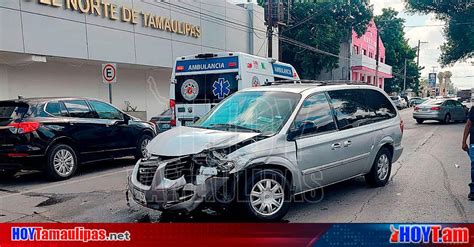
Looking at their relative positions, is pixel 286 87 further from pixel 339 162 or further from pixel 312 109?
pixel 339 162

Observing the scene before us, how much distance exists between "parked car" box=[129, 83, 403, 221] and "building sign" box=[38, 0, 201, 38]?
1070 centimetres

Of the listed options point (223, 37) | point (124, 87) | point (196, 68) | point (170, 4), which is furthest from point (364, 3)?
point (196, 68)

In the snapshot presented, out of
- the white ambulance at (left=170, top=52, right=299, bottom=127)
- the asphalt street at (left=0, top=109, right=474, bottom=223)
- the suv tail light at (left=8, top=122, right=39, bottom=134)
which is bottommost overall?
the asphalt street at (left=0, top=109, right=474, bottom=223)

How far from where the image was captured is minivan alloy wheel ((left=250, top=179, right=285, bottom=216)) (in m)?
4.34

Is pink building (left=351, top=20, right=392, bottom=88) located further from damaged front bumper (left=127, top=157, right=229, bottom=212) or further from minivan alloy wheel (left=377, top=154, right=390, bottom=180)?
damaged front bumper (left=127, top=157, right=229, bottom=212)

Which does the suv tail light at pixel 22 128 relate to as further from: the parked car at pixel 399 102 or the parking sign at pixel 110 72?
the parked car at pixel 399 102

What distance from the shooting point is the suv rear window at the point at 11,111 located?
6.87m

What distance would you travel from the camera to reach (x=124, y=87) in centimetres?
1811

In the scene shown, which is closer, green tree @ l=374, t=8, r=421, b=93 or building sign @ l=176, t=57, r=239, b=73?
building sign @ l=176, t=57, r=239, b=73

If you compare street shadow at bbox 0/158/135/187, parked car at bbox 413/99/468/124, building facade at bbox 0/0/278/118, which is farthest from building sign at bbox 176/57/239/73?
parked car at bbox 413/99/468/124

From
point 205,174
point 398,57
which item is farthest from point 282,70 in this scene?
point 398,57

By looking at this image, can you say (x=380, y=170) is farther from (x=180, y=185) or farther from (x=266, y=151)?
(x=180, y=185)

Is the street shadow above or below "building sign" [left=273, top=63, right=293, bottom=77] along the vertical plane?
below

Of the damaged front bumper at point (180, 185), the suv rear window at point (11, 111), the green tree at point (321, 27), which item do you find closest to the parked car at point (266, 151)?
the damaged front bumper at point (180, 185)
